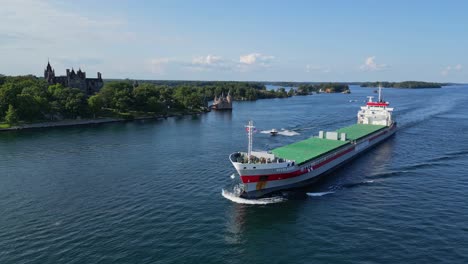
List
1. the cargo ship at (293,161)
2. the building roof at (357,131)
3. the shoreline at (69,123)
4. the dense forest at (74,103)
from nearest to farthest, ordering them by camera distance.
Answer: the cargo ship at (293,161) < the building roof at (357,131) < the shoreline at (69,123) < the dense forest at (74,103)

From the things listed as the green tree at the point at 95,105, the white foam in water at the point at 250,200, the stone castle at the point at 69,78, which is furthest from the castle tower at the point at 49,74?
the white foam in water at the point at 250,200

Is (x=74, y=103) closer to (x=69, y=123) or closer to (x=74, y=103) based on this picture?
(x=74, y=103)

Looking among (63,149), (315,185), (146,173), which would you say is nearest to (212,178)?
(146,173)

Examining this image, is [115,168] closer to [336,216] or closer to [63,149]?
[63,149]

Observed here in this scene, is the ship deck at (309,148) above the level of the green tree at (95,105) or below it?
below

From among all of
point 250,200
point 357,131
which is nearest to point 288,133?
point 357,131

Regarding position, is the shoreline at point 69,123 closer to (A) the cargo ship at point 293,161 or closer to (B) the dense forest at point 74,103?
(B) the dense forest at point 74,103

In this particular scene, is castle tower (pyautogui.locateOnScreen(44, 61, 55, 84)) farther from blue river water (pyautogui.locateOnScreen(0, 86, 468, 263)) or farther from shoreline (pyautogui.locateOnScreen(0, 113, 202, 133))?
blue river water (pyautogui.locateOnScreen(0, 86, 468, 263))

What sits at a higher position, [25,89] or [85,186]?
[25,89]
